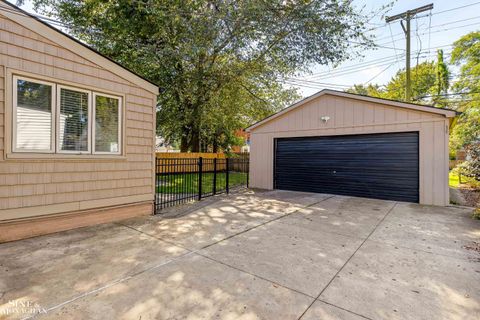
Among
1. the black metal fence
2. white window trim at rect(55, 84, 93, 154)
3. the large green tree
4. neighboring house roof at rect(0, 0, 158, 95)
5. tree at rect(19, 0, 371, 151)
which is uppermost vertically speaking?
the large green tree

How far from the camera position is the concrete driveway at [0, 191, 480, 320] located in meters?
2.21

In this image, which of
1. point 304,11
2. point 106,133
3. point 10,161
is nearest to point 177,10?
point 304,11

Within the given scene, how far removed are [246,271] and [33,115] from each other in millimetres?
4269

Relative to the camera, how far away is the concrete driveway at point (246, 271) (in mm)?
2207

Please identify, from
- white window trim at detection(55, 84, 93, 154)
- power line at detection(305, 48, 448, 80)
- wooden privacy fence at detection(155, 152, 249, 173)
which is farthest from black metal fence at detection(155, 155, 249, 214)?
power line at detection(305, 48, 448, 80)

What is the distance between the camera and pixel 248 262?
3191 millimetres

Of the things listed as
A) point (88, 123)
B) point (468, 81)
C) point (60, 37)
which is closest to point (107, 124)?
point (88, 123)

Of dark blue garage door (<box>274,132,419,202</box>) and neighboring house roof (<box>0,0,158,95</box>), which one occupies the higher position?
neighboring house roof (<box>0,0,158,95</box>)

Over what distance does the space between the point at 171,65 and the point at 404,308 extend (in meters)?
10.9

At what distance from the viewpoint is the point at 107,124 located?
491 centimetres

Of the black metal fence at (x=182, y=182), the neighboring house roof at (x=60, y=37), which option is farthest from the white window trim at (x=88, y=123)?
the black metal fence at (x=182, y=182)

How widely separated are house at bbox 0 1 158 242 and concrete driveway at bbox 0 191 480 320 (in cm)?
47

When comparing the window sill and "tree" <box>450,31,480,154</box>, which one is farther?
"tree" <box>450,31,480,154</box>

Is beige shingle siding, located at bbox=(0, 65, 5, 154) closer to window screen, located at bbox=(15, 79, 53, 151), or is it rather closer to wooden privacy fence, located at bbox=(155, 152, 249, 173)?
window screen, located at bbox=(15, 79, 53, 151)
